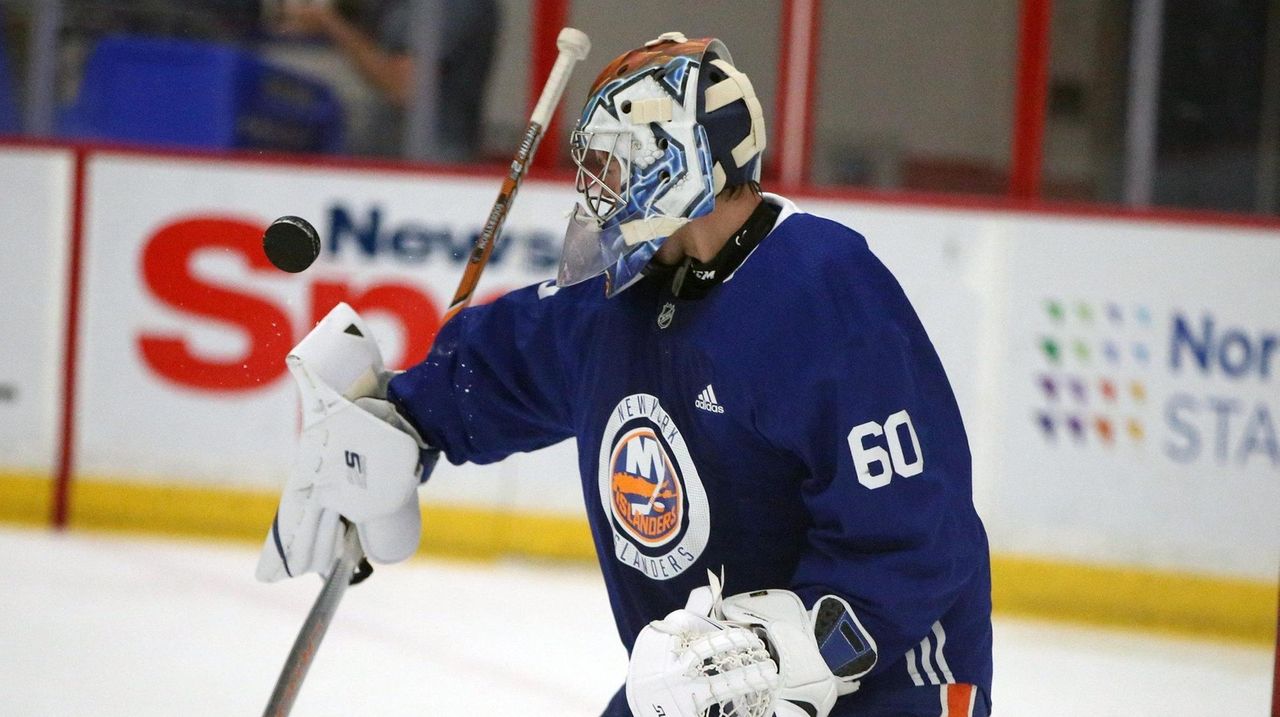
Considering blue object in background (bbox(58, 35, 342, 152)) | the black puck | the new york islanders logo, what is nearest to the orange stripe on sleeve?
the new york islanders logo

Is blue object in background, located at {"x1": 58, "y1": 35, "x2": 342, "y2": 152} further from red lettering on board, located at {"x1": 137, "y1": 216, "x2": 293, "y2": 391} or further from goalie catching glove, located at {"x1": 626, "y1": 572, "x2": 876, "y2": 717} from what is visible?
goalie catching glove, located at {"x1": 626, "y1": 572, "x2": 876, "y2": 717}

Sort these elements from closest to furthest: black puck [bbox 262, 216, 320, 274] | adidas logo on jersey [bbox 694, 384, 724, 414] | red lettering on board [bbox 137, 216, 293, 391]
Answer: adidas logo on jersey [bbox 694, 384, 724, 414] < black puck [bbox 262, 216, 320, 274] < red lettering on board [bbox 137, 216, 293, 391]

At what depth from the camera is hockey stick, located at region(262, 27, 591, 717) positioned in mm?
1685

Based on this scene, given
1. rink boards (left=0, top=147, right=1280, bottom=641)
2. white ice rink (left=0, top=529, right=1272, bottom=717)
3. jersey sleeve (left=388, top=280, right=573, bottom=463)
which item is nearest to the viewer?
jersey sleeve (left=388, top=280, right=573, bottom=463)

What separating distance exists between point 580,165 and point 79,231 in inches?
119

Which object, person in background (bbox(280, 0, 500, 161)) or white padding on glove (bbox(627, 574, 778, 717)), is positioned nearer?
white padding on glove (bbox(627, 574, 778, 717))

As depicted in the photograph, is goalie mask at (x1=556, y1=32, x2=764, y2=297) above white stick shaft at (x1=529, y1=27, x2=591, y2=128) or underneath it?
underneath

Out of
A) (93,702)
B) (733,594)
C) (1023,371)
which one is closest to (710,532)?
(733,594)

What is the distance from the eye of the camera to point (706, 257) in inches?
58.4

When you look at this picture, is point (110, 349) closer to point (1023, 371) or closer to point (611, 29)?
point (611, 29)

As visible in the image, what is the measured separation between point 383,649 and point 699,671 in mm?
1891

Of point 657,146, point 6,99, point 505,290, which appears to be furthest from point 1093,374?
point 6,99

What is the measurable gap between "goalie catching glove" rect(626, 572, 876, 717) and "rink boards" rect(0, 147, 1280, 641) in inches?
94.3

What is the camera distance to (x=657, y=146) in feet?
4.69
